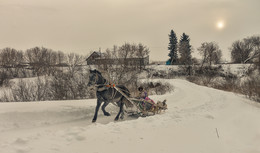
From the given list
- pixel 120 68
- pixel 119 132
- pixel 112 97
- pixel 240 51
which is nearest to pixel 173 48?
pixel 240 51

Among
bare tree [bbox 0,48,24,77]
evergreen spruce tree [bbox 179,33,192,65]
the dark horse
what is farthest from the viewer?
evergreen spruce tree [bbox 179,33,192,65]

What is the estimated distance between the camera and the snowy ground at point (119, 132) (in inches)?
137

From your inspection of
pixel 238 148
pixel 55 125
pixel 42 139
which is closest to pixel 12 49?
pixel 55 125

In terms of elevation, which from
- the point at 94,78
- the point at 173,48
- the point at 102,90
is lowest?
the point at 102,90

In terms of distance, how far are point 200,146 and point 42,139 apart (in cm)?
391

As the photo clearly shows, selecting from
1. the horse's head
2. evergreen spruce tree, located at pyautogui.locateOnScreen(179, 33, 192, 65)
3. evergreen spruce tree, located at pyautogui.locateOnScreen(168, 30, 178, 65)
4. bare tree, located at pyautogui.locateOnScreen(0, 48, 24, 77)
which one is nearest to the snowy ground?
the horse's head

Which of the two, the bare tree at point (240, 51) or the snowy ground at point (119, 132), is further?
the bare tree at point (240, 51)

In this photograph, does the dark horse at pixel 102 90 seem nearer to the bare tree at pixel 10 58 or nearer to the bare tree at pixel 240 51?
the bare tree at pixel 10 58

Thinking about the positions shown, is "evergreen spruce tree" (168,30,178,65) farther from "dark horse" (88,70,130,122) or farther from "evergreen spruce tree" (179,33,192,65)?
"dark horse" (88,70,130,122)

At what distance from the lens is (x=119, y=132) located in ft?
15.1

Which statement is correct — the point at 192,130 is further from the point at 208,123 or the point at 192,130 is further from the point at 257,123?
the point at 257,123

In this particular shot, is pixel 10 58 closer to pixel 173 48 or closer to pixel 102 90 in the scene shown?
pixel 102 90

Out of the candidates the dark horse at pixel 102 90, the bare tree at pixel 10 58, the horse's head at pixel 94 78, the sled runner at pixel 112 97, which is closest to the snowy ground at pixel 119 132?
the sled runner at pixel 112 97

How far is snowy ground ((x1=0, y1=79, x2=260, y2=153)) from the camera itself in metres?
3.48
